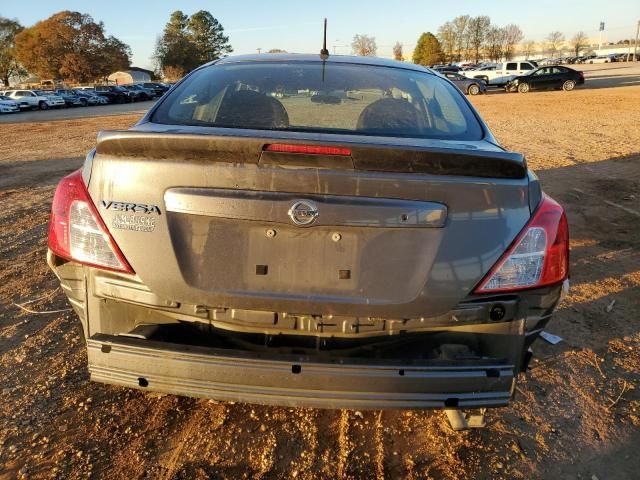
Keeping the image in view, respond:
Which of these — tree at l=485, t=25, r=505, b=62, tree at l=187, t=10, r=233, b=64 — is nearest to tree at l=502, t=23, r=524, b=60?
tree at l=485, t=25, r=505, b=62

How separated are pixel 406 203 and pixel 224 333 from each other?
916 millimetres

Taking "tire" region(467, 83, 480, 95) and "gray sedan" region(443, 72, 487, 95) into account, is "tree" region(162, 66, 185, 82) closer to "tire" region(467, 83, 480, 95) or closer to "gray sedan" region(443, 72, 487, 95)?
"gray sedan" region(443, 72, 487, 95)

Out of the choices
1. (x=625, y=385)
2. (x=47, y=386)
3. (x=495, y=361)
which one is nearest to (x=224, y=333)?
(x=495, y=361)

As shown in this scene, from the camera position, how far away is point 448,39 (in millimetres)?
91375

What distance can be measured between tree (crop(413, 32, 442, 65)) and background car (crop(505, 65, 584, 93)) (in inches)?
2135

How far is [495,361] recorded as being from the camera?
6.83ft

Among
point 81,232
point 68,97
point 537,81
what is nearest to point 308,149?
point 81,232

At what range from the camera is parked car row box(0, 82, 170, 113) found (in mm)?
37812

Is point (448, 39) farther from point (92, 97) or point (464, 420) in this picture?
point (464, 420)

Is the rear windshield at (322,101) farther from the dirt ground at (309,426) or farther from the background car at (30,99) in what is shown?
the background car at (30,99)

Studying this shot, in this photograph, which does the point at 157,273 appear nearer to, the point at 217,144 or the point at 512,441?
the point at 217,144

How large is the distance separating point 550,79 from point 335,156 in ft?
117

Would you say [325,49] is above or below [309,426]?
above

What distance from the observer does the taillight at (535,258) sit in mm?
2041
